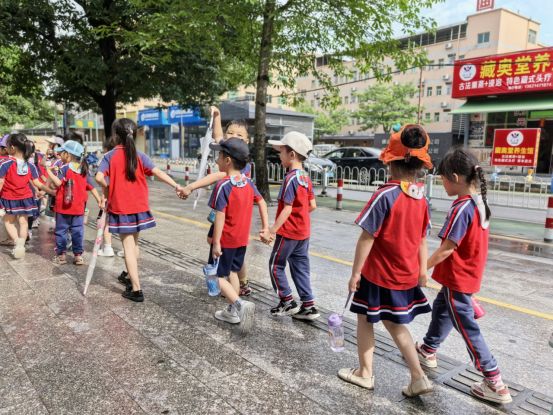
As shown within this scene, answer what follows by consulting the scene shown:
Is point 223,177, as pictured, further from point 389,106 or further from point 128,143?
point 389,106

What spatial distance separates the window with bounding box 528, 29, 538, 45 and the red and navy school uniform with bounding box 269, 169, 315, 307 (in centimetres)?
5014

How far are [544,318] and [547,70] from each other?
21453mm

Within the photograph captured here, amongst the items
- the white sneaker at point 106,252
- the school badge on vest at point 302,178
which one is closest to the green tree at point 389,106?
the white sneaker at point 106,252

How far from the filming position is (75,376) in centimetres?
285

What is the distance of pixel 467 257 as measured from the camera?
9.00 ft

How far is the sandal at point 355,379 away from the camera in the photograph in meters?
2.78

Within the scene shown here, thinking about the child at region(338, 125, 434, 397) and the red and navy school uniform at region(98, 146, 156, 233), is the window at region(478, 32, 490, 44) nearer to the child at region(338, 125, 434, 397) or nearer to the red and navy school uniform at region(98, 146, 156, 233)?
the red and navy school uniform at region(98, 146, 156, 233)

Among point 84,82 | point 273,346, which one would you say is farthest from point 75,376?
point 84,82

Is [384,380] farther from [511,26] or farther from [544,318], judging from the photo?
[511,26]

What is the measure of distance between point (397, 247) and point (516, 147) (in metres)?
13.1

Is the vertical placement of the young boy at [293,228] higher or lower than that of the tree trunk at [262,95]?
lower

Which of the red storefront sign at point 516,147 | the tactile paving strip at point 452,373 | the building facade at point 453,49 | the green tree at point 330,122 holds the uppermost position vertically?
the building facade at point 453,49

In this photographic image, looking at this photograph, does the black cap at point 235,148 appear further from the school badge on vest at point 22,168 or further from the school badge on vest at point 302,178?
the school badge on vest at point 22,168

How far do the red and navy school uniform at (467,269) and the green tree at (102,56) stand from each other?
1096 centimetres
